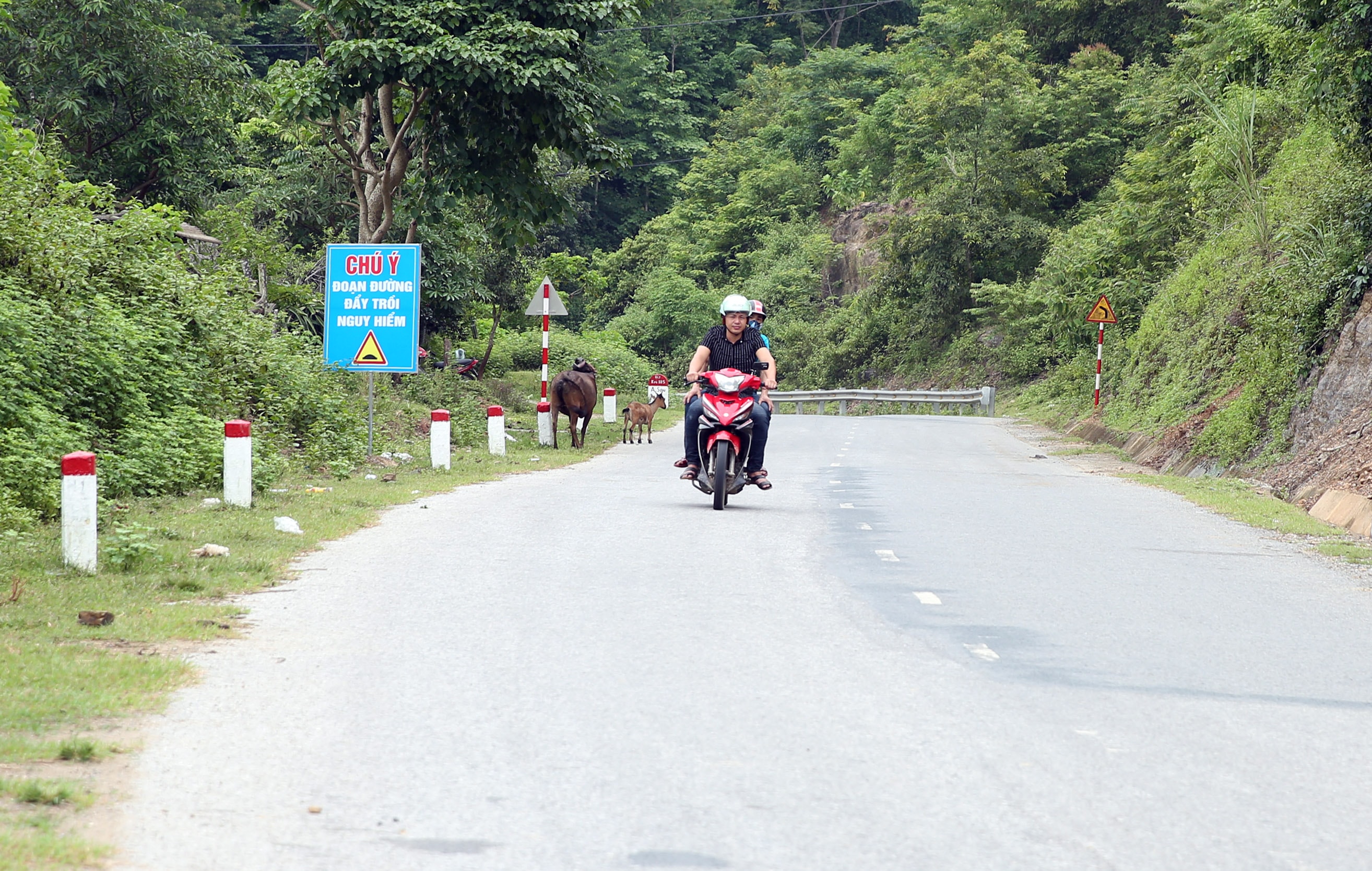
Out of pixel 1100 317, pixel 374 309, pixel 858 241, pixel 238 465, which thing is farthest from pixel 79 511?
pixel 858 241

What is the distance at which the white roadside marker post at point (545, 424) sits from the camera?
76.5 ft

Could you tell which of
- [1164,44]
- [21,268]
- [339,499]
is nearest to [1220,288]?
[339,499]

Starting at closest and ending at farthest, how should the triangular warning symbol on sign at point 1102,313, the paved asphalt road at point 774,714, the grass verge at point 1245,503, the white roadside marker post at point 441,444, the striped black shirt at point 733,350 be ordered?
the paved asphalt road at point 774,714 < the grass verge at point 1245,503 < the striped black shirt at point 733,350 < the white roadside marker post at point 441,444 < the triangular warning symbol on sign at point 1102,313

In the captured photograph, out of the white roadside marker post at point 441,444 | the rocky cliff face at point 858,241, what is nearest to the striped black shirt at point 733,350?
the white roadside marker post at point 441,444

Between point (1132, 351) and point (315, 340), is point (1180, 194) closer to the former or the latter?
point (1132, 351)

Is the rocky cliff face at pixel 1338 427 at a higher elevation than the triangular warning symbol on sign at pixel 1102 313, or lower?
lower

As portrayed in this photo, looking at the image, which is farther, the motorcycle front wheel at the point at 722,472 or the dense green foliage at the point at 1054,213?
the dense green foliage at the point at 1054,213

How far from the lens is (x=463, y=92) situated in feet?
66.1

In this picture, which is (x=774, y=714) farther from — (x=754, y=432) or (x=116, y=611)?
(x=754, y=432)

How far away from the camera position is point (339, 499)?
13.7 m

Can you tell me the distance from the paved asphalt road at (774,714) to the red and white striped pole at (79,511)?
1.37 metres

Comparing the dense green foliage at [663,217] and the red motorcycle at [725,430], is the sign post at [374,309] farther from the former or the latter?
the red motorcycle at [725,430]

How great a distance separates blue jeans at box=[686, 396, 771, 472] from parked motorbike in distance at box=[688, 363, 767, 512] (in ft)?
0.17

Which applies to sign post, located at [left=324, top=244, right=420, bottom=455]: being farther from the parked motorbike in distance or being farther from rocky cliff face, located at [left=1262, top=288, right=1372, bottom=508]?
rocky cliff face, located at [left=1262, top=288, right=1372, bottom=508]
